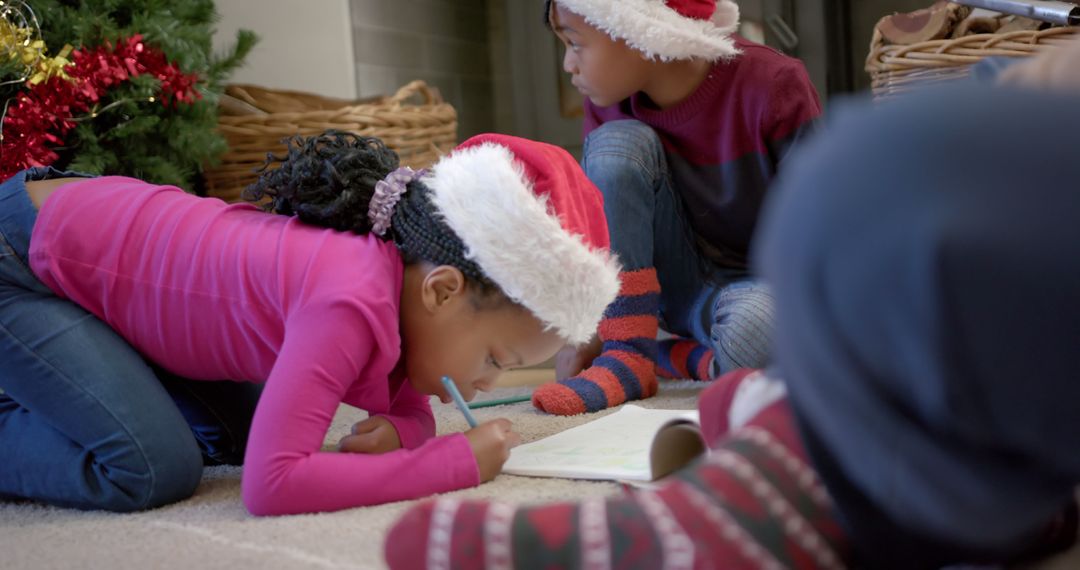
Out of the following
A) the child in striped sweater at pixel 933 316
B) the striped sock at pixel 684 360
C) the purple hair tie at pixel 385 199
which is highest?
the child in striped sweater at pixel 933 316

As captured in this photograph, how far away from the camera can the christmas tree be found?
5.07ft

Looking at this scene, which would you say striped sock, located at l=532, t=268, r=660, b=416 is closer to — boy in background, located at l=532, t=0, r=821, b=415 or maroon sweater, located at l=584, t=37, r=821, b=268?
boy in background, located at l=532, t=0, r=821, b=415

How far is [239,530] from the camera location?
2.73 ft

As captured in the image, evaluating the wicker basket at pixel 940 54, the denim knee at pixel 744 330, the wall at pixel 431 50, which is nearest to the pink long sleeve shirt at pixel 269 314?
the denim knee at pixel 744 330

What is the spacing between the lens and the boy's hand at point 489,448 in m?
0.92

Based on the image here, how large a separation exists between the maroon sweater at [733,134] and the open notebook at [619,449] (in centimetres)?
39

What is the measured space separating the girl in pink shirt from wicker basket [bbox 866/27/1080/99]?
0.79 metres

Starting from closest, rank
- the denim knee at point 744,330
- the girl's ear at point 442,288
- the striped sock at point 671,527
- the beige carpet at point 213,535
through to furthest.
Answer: the striped sock at point 671,527 → the beige carpet at point 213,535 → the girl's ear at point 442,288 → the denim knee at point 744,330

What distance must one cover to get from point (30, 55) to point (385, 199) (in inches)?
33.3

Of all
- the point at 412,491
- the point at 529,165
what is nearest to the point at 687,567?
Result: the point at 412,491

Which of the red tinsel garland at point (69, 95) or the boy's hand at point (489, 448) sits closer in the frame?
the boy's hand at point (489, 448)

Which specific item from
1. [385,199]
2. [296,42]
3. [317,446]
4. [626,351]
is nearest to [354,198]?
[385,199]

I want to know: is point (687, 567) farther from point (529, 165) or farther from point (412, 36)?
point (412, 36)

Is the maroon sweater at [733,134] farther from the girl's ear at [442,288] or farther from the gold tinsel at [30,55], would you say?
the gold tinsel at [30,55]
